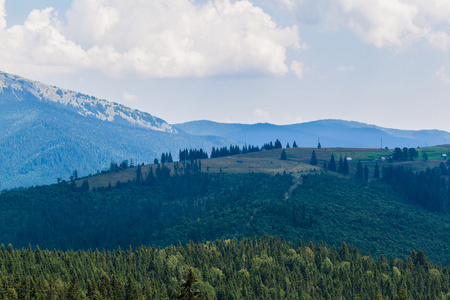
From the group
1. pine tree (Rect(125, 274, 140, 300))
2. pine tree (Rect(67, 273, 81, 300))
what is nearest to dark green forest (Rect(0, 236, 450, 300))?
pine tree (Rect(125, 274, 140, 300))

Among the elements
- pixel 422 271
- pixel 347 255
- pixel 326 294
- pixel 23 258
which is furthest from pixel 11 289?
pixel 422 271

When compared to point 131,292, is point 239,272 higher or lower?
lower

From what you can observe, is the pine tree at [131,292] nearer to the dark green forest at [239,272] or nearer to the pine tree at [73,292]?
the dark green forest at [239,272]

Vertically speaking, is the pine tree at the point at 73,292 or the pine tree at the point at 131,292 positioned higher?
the pine tree at the point at 73,292

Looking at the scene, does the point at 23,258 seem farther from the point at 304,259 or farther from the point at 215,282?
the point at 304,259

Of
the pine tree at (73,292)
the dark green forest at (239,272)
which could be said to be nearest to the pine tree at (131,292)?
the dark green forest at (239,272)

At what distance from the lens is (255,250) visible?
638 feet

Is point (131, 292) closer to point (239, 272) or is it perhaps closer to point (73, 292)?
point (73, 292)

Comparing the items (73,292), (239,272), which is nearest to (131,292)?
(73,292)

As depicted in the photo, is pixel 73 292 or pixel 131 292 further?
pixel 131 292

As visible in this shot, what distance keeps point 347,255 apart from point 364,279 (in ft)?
78.5

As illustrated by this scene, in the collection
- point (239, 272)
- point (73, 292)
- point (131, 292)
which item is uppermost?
point (73, 292)

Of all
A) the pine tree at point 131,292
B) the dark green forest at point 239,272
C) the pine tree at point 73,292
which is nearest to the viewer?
the pine tree at point 73,292

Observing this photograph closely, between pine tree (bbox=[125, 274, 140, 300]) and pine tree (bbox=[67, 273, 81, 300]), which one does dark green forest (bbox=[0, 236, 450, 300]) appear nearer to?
pine tree (bbox=[125, 274, 140, 300])
